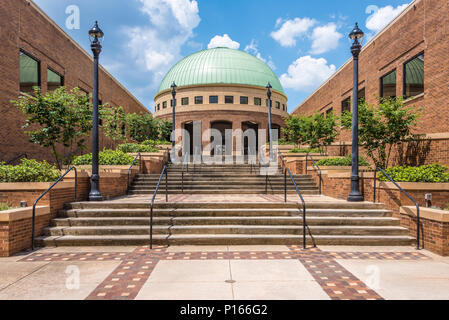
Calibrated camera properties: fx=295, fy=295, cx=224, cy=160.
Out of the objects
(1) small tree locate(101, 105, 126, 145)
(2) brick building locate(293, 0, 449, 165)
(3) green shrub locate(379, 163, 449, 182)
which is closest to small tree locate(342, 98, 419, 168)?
(2) brick building locate(293, 0, 449, 165)

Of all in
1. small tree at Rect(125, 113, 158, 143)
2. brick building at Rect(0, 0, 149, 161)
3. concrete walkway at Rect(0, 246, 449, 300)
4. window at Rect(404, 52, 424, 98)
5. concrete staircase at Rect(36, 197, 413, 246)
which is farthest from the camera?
small tree at Rect(125, 113, 158, 143)

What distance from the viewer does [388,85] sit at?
60.5 feet

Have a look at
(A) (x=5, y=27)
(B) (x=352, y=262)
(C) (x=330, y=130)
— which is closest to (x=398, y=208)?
(B) (x=352, y=262)

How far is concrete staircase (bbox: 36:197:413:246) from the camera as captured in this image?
731 centimetres

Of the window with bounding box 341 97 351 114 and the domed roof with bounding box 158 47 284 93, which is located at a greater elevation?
the domed roof with bounding box 158 47 284 93

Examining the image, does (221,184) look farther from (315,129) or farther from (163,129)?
(163,129)

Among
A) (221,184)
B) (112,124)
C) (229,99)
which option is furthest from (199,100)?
(221,184)

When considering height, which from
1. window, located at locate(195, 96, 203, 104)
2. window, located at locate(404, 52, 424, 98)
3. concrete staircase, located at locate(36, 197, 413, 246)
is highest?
window, located at locate(195, 96, 203, 104)

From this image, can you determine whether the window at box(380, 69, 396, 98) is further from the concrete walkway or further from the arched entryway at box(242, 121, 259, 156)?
the arched entryway at box(242, 121, 259, 156)

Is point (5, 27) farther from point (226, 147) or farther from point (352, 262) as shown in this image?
point (226, 147)

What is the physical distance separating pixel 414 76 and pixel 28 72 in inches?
823

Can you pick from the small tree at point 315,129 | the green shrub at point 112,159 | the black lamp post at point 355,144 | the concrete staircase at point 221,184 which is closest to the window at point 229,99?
the small tree at point 315,129

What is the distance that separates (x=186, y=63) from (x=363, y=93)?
1172 inches
